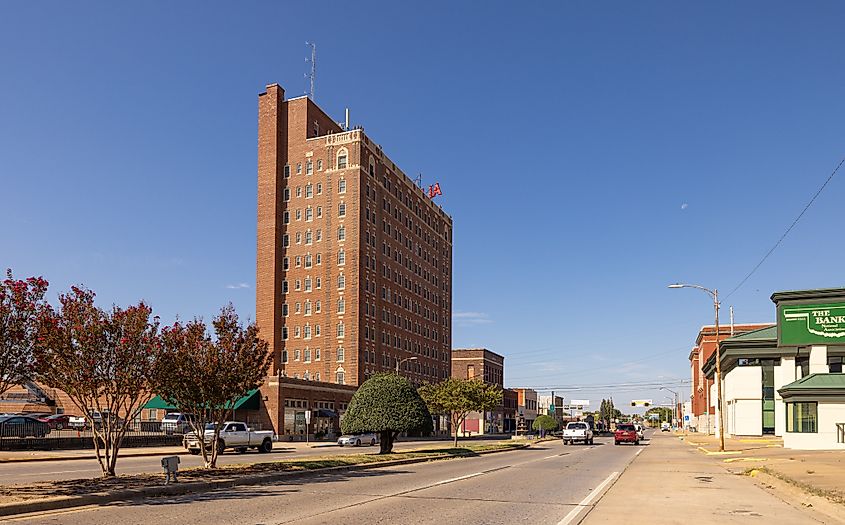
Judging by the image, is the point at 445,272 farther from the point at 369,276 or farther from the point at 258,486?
the point at 258,486

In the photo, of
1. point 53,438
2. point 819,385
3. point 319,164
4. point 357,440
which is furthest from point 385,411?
point 319,164

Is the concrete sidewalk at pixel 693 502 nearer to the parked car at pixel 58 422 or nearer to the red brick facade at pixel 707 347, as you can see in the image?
the parked car at pixel 58 422

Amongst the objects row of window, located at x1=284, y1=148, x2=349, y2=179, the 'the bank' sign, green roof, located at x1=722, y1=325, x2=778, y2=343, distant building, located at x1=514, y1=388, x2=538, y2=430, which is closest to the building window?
the 'the bank' sign

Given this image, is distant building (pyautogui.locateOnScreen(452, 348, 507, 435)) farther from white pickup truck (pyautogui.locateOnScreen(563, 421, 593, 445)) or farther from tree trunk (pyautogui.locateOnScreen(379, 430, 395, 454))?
tree trunk (pyautogui.locateOnScreen(379, 430, 395, 454))

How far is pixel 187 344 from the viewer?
23.0m

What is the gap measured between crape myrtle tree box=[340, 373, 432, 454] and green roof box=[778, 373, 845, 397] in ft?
74.6

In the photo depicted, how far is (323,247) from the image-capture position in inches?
3767

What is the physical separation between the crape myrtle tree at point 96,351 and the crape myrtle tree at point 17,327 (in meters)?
1.04

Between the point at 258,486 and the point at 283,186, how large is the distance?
80813 mm

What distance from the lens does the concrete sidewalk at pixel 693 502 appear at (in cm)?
1552

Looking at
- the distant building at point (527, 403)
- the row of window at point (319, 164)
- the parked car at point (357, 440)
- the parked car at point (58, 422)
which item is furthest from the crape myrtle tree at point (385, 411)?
the distant building at point (527, 403)

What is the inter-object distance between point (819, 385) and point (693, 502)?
30.8m

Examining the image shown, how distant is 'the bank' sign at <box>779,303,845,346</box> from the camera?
47.9 metres

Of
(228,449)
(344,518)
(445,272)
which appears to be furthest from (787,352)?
(445,272)
